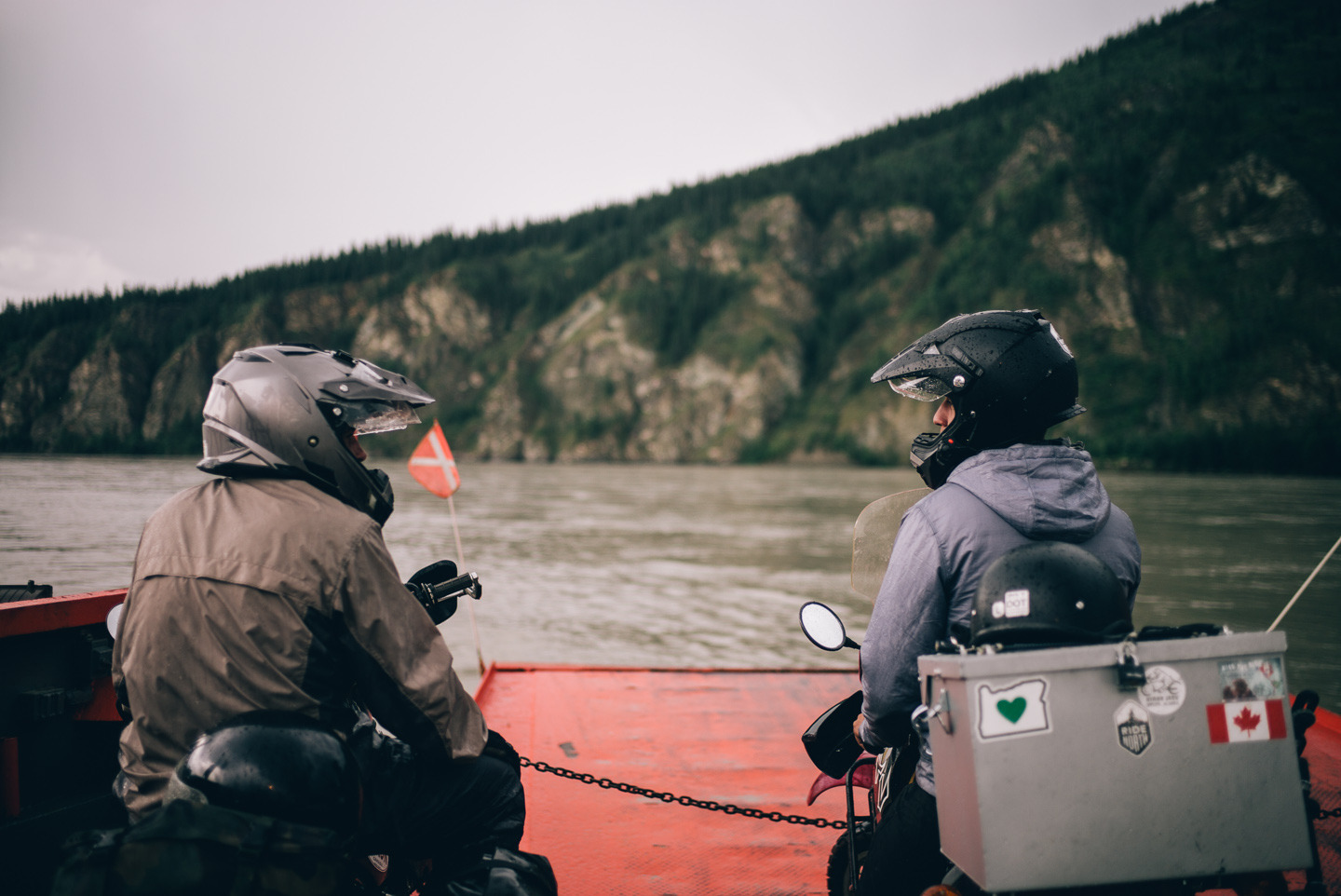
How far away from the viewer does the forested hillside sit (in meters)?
82.1

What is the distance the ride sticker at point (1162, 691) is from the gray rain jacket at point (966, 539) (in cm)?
42

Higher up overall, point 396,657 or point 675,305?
point 675,305

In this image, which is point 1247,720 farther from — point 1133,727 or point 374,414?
point 374,414

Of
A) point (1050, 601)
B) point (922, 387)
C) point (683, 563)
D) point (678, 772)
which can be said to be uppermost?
point (922, 387)

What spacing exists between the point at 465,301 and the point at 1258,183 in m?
119

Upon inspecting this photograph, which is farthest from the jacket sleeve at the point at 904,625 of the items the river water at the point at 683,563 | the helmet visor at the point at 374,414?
the river water at the point at 683,563

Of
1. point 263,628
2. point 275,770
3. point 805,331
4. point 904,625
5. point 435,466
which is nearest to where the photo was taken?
point 275,770

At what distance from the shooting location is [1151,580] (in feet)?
61.8

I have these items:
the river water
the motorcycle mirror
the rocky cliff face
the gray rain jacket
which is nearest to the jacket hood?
the gray rain jacket

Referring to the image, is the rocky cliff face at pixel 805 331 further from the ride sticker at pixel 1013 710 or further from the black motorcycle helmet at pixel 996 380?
the ride sticker at pixel 1013 710

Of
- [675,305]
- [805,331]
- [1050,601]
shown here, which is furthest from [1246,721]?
[675,305]

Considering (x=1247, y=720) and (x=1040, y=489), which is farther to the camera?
(x=1040, y=489)

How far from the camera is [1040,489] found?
1947 millimetres

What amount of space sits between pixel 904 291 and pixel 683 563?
10521cm
